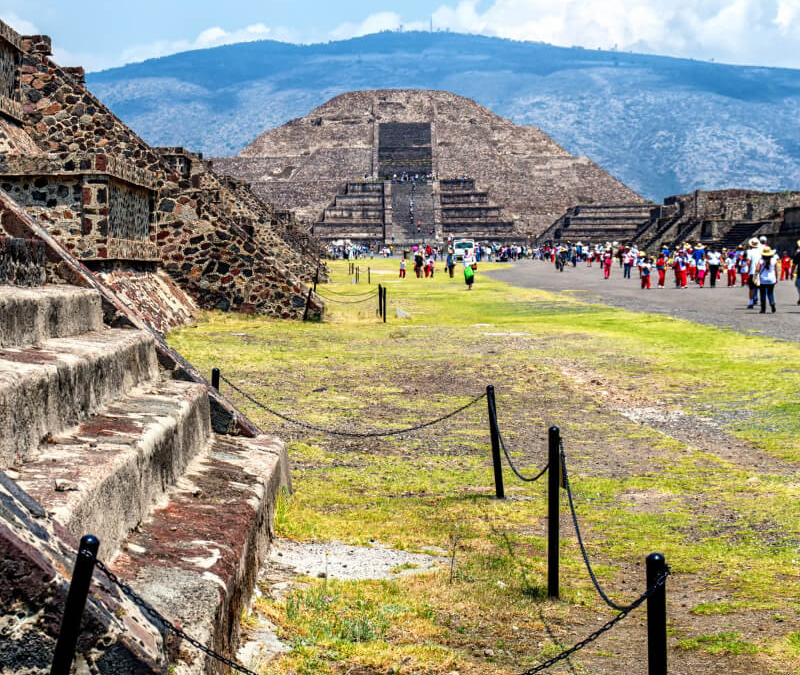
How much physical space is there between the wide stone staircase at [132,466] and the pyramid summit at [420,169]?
268ft

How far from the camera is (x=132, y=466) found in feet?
13.6

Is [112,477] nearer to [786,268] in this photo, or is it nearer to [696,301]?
[696,301]

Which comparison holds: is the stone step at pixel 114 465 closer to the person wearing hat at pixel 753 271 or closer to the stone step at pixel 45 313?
the stone step at pixel 45 313

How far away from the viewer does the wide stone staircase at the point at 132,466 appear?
3623mm

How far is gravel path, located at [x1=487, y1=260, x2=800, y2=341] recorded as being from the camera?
20000 mm

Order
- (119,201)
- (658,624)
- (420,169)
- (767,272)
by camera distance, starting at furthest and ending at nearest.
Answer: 1. (420,169)
2. (767,272)
3. (119,201)
4. (658,624)

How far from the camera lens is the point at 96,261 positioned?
14.2 meters

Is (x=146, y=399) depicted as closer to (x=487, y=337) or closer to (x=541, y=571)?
(x=541, y=571)

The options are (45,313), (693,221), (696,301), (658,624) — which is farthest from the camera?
(693,221)

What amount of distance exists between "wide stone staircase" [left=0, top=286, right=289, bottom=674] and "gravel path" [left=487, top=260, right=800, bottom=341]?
13681 mm

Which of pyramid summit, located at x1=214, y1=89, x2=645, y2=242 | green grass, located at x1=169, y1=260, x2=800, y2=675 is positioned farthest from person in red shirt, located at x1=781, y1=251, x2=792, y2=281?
pyramid summit, located at x1=214, y1=89, x2=645, y2=242

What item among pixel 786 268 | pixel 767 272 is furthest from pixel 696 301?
pixel 786 268

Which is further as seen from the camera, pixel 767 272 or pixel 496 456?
pixel 767 272

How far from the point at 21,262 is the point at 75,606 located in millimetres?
3382
